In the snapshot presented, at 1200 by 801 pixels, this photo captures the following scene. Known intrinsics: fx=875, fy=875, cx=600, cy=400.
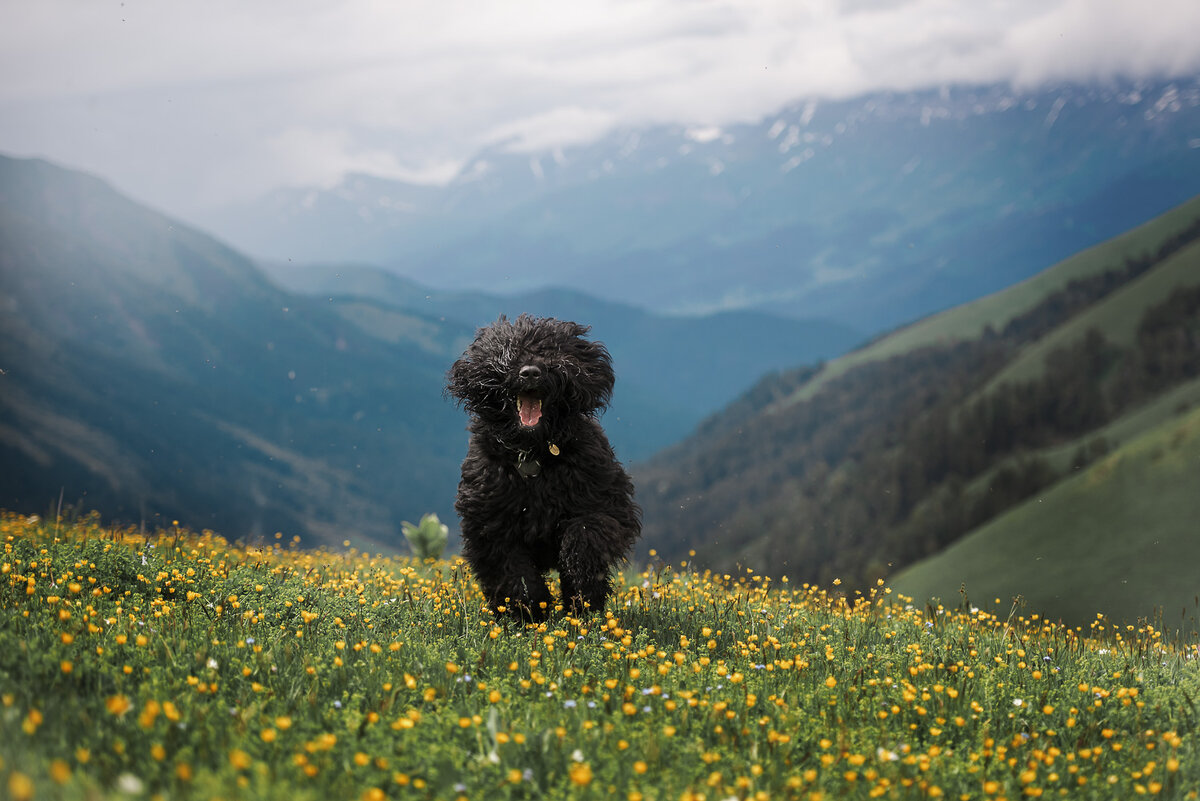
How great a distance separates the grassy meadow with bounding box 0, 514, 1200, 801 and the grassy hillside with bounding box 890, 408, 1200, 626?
5408cm

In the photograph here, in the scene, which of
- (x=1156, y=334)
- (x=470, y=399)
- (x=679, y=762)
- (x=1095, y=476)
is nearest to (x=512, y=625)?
(x=470, y=399)

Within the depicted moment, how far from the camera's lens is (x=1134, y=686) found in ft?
19.9

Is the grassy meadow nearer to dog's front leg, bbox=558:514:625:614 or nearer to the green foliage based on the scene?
dog's front leg, bbox=558:514:625:614

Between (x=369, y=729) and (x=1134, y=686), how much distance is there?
16.9 ft

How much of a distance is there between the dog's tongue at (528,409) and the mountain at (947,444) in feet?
278

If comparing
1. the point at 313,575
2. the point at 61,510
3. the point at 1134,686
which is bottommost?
the point at 1134,686

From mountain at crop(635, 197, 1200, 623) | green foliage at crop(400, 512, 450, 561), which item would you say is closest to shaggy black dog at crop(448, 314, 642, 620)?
green foliage at crop(400, 512, 450, 561)

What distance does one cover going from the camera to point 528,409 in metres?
6.89

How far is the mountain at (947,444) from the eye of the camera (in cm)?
11438

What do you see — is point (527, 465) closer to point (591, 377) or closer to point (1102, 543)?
point (591, 377)

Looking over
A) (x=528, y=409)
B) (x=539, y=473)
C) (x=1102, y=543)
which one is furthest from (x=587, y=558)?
(x=1102, y=543)

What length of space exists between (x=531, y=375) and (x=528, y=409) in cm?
34

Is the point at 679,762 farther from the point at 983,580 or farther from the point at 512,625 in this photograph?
the point at 983,580

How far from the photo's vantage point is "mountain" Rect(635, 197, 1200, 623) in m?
114
